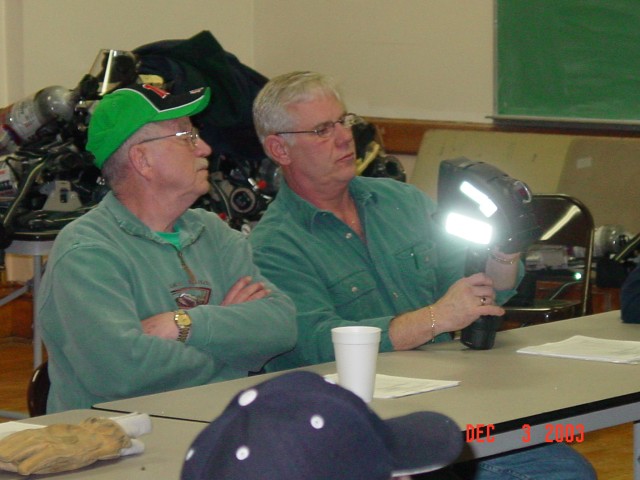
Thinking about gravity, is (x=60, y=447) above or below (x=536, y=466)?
above

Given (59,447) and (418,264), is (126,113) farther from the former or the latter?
(59,447)

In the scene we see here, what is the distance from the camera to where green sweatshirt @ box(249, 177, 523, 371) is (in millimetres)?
2624

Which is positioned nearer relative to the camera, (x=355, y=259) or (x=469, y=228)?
(x=469, y=228)

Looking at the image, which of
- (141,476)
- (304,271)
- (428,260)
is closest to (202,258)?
(304,271)

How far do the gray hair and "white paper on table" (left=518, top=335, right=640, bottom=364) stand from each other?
90 cm

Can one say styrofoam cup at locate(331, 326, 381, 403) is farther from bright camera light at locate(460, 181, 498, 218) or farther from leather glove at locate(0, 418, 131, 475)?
bright camera light at locate(460, 181, 498, 218)

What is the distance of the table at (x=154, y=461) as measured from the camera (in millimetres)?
1496

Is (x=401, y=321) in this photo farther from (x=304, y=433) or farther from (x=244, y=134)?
(x=244, y=134)

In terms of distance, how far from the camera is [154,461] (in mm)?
1554

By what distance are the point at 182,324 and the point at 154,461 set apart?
739 millimetres

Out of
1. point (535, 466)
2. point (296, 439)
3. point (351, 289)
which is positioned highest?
point (296, 439)

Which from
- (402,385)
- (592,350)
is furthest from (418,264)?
(402,385)

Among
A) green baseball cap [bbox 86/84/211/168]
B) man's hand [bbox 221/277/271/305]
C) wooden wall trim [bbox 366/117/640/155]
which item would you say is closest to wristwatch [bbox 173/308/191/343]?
man's hand [bbox 221/277/271/305]

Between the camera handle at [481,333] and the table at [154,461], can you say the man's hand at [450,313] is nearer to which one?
the camera handle at [481,333]
